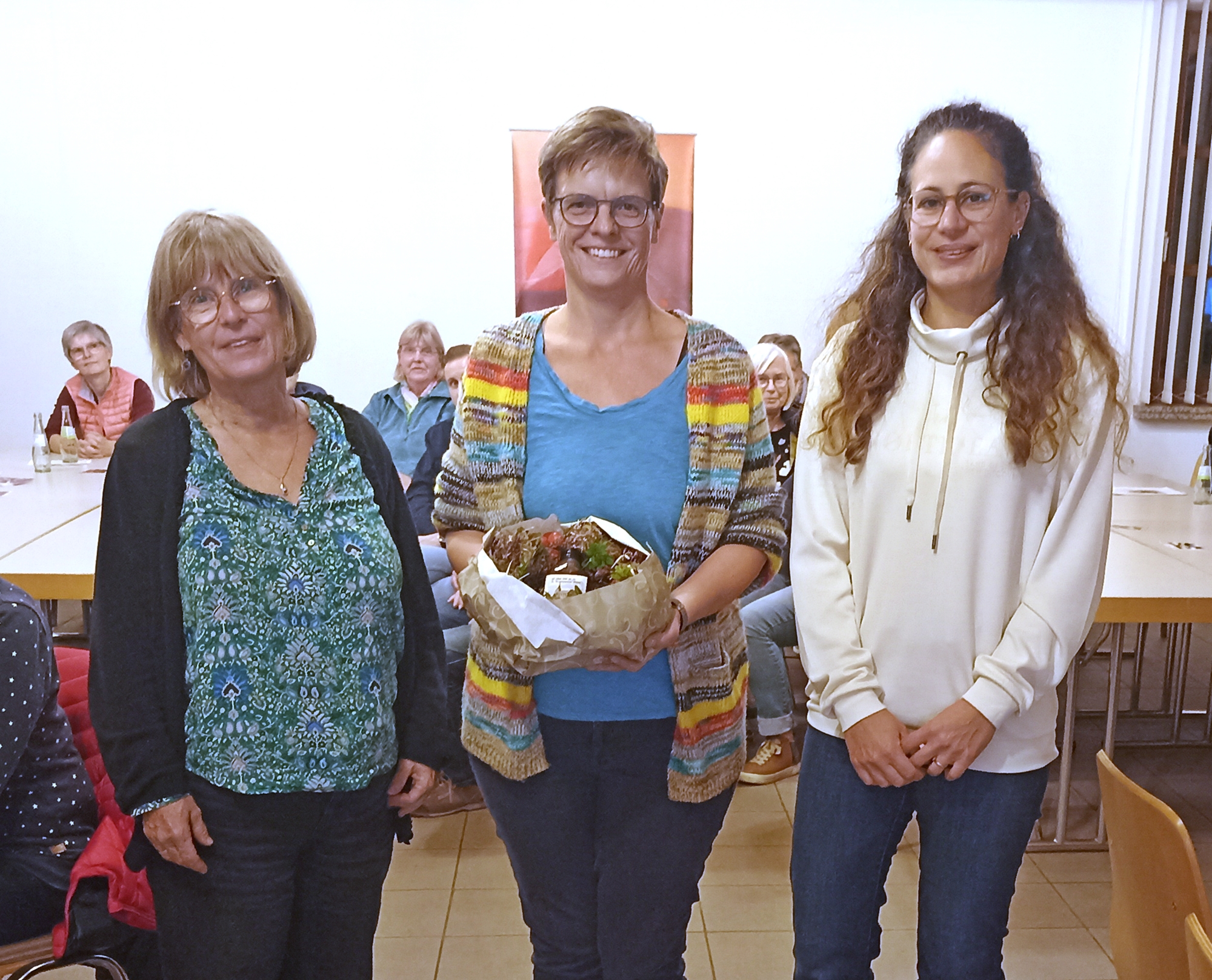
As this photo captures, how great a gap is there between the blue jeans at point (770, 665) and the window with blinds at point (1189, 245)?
4.23 m

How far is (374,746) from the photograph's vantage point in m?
1.38

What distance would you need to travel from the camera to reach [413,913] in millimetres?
2555

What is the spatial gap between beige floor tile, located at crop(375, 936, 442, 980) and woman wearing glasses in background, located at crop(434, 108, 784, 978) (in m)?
1.02

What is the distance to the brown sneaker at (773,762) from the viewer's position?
3281 millimetres

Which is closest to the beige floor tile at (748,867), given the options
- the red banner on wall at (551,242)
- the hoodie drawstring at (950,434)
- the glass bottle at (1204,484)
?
the hoodie drawstring at (950,434)

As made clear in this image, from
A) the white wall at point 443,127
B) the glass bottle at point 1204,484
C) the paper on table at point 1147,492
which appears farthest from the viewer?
the white wall at point 443,127

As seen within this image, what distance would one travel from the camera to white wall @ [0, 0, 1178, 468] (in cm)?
593

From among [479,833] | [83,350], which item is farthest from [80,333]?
[479,833]

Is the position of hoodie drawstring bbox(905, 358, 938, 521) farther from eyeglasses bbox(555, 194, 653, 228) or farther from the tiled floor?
the tiled floor

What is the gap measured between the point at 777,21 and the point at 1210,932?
5.95 metres

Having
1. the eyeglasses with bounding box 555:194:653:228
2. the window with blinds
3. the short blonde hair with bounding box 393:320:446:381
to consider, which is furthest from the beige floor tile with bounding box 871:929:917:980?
the window with blinds

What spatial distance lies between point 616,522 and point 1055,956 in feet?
5.88

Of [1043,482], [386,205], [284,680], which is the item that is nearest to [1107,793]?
[1043,482]

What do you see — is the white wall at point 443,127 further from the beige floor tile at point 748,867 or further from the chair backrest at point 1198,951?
the chair backrest at point 1198,951
